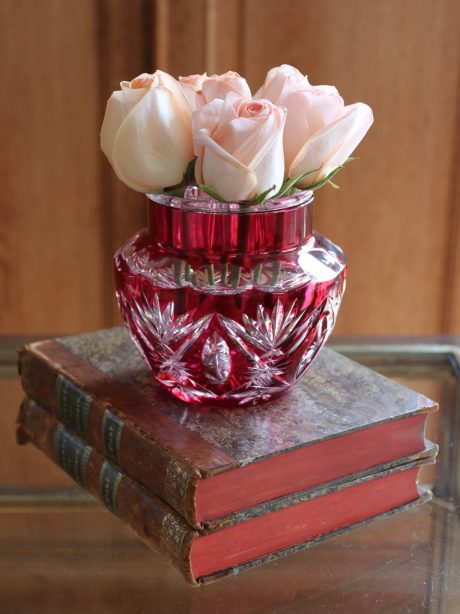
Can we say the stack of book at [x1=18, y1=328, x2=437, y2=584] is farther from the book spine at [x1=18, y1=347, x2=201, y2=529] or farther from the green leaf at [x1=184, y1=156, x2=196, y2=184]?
the green leaf at [x1=184, y1=156, x2=196, y2=184]

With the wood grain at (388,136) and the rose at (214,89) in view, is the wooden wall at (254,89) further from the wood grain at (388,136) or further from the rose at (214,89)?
the rose at (214,89)

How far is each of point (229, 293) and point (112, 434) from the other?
14cm

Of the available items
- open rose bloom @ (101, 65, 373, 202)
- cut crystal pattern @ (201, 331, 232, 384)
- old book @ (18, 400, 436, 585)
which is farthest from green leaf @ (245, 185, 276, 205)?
old book @ (18, 400, 436, 585)

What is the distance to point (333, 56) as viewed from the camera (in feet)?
5.30

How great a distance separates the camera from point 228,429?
2.23ft

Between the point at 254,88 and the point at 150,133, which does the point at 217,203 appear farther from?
the point at 254,88

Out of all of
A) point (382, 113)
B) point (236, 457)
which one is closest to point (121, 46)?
point (382, 113)

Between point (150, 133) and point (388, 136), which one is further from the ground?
point (150, 133)

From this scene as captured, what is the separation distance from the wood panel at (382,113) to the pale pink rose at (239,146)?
3.31 ft

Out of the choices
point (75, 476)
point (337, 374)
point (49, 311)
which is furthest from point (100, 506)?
point (49, 311)

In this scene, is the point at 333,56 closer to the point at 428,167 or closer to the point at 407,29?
the point at 407,29

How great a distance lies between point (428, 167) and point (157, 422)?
113 centimetres

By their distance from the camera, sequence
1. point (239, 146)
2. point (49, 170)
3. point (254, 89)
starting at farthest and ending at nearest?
point (49, 170) < point (254, 89) < point (239, 146)

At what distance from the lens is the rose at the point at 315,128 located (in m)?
0.65
